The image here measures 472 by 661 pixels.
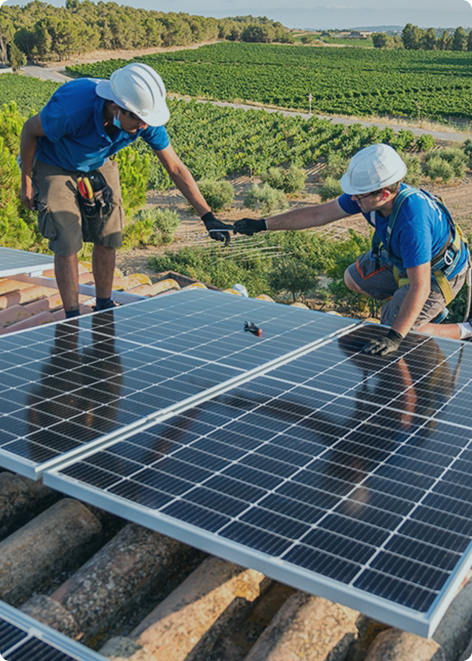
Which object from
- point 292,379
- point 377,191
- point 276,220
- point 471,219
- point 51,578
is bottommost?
point 471,219

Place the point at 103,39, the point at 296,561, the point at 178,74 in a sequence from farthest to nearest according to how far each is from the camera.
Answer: the point at 103,39
the point at 178,74
the point at 296,561

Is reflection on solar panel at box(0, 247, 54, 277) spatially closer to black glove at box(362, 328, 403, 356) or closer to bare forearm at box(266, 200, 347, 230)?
bare forearm at box(266, 200, 347, 230)

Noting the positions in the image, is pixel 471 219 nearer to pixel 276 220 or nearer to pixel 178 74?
pixel 276 220

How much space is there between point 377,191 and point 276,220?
1.49m

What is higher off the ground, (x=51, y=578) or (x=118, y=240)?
(x=118, y=240)

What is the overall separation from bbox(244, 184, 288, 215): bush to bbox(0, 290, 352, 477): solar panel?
25097mm

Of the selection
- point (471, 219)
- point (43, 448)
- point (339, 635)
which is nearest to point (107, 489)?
point (43, 448)

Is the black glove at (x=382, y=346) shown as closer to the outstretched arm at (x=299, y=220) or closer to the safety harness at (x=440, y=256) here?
the safety harness at (x=440, y=256)

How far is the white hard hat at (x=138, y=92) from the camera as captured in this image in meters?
6.18

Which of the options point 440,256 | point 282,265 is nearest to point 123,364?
point 440,256

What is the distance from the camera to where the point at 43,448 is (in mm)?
4004

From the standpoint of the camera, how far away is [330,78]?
330 ft

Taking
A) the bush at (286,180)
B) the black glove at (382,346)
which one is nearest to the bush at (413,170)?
the bush at (286,180)

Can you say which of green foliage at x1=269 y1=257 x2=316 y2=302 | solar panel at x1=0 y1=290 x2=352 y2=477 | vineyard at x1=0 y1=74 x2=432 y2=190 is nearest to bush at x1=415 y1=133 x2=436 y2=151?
vineyard at x1=0 y1=74 x2=432 y2=190
